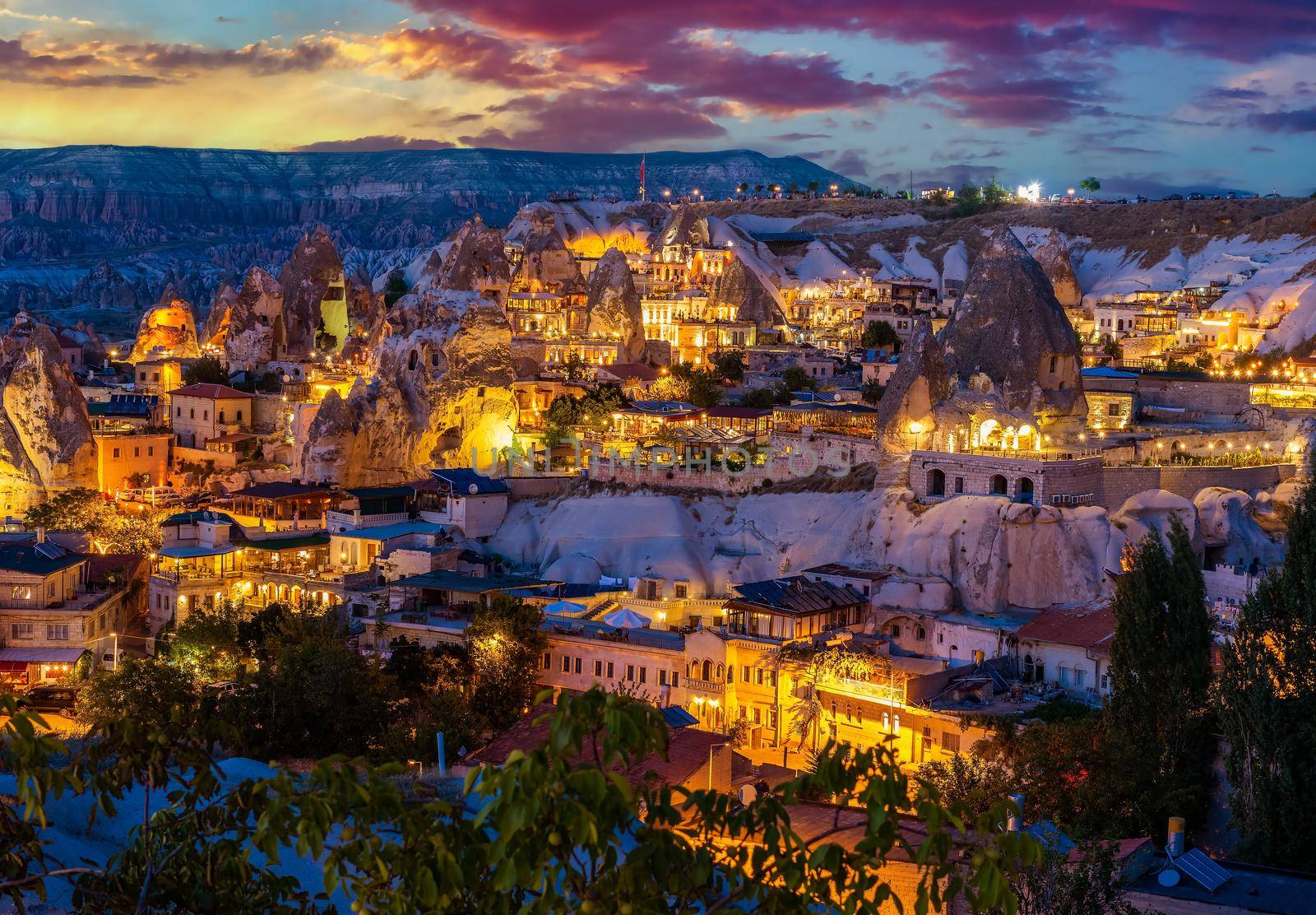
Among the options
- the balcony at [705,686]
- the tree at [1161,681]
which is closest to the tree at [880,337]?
the balcony at [705,686]

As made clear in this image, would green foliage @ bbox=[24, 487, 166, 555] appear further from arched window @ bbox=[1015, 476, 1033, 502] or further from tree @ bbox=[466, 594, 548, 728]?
arched window @ bbox=[1015, 476, 1033, 502]

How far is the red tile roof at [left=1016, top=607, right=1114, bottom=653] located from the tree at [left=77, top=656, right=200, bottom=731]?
2122cm

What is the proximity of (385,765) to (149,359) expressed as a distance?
3314 inches

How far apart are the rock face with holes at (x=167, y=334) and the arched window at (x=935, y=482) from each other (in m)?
55.0

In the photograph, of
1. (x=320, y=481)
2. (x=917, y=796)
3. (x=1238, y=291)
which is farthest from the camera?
(x=1238, y=291)

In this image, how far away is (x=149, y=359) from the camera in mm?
91000

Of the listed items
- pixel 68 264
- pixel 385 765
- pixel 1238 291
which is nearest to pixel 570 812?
pixel 385 765

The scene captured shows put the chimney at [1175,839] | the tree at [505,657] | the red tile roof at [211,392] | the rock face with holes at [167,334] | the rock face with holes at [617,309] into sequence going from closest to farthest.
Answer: the chimney at [1175,839] < the tree at [505,657] < the red tile roof at [211,392] < the rock face with holes at [617,309] < the rock face with holes at [167,334]

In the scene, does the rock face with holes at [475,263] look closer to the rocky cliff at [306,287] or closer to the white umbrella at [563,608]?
the rocky cliff at [306,287]

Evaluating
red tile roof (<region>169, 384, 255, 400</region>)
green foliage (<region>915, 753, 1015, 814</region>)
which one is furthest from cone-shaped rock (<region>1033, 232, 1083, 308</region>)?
green foliage (<region>915, 753, 1015, 814</region>)

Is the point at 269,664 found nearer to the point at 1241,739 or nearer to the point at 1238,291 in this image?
the point at 1241,739

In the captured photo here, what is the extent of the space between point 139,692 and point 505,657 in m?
9.40

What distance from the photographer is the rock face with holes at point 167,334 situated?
9494 cm

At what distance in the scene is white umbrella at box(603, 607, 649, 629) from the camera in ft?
150
